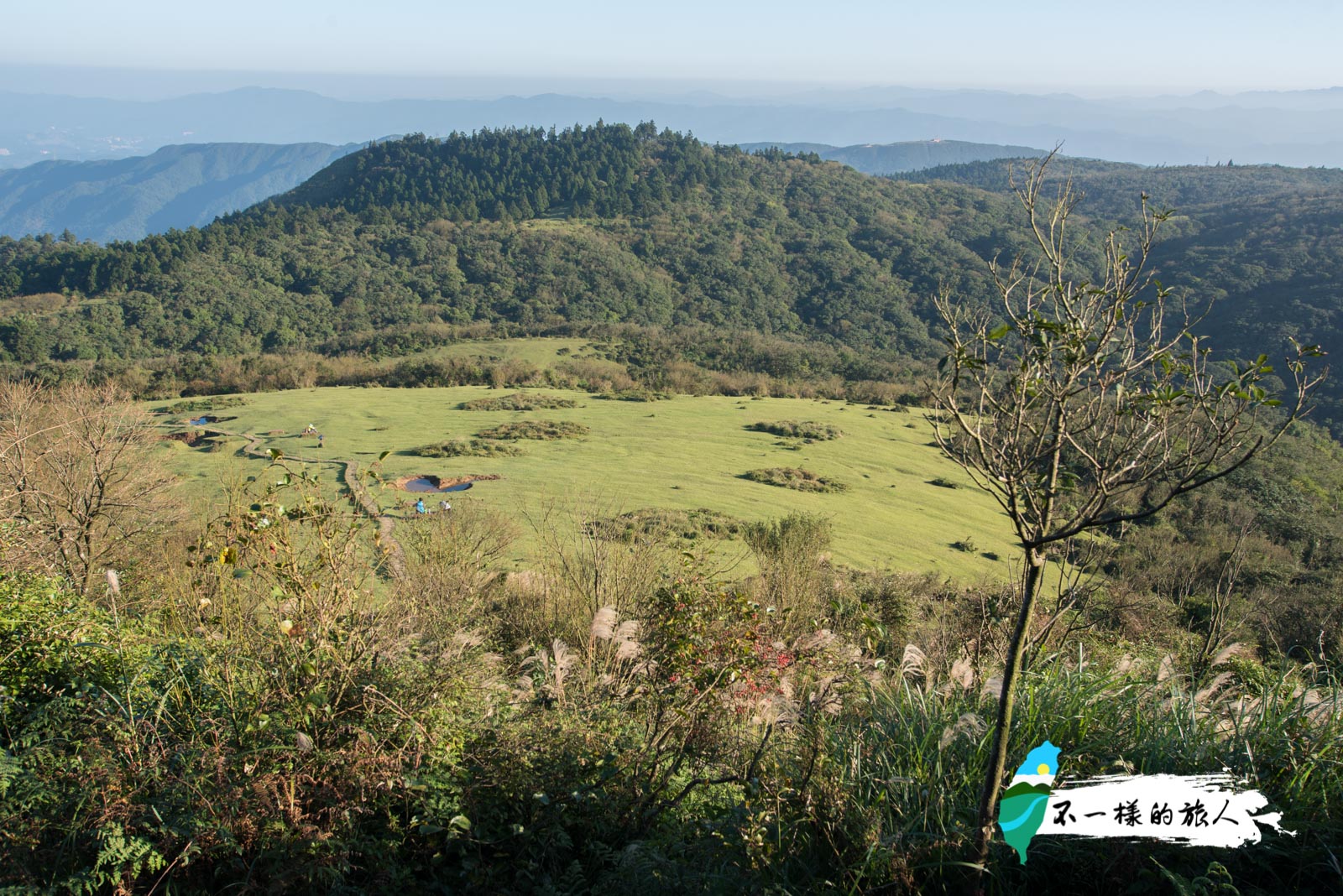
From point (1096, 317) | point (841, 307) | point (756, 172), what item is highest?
point (756, 172)

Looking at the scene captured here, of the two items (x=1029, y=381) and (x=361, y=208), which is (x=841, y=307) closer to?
(x=361, y=208)

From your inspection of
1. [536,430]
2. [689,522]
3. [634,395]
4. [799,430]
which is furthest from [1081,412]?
[634,395]

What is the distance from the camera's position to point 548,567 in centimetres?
1348

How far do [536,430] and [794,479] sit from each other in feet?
37.6

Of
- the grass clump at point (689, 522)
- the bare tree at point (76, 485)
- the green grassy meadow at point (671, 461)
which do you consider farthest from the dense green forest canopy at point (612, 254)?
the bare tree at point (76, 485)

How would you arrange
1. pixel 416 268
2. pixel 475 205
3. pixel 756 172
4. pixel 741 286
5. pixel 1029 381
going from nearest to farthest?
pixel 1029 381 < pixel 416 268 < pixel 741 286 < pixel 475 205 < pixel 756 172

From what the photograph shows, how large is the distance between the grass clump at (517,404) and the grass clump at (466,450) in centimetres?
897

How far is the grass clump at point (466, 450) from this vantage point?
29.6 metres

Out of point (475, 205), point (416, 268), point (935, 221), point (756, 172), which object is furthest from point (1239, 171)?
point (416, 268)

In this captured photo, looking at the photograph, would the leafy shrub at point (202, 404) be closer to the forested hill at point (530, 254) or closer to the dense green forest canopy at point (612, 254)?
the dense green forest canopy at point (612, 254)

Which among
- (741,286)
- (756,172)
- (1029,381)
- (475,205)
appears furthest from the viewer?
(756,172)

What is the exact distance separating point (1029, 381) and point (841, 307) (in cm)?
9550

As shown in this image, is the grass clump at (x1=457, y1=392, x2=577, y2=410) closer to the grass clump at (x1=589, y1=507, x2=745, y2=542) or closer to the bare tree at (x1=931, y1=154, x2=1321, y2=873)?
the grass clump at (x1=589, y1=507, x2=745, y2=542)

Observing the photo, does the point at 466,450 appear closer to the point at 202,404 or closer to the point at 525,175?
the point at 202,404
